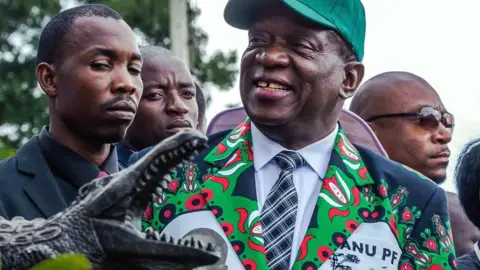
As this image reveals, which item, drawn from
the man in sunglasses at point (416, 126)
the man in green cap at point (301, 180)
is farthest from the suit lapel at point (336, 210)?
the man in sunglasses at point (416, 126)

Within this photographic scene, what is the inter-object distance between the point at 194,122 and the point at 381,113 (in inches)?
43.4

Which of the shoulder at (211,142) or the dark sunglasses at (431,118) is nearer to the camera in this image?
the shoulder at (211,142)

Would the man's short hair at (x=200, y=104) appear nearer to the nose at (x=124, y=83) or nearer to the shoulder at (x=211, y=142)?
the shoulder at (x=211, y=142)

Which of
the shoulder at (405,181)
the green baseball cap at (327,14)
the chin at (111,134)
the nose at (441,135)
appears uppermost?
the green baseball cap at (327,14)

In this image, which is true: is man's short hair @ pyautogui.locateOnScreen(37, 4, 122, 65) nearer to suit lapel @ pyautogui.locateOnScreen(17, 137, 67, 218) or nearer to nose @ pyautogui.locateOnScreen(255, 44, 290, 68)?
suit lapel @ pyautogui.locateOnScreen(17, 137, 67, 218)

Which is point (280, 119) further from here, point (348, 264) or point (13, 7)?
point (13, 7)

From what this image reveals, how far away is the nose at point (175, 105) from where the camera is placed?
643 centimetres

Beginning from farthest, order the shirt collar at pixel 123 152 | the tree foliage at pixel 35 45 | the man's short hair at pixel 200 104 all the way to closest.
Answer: the tree foliage at pixel 35 45, the man's short hair at pixel 200 104, the shirt collar at pixel 123 152

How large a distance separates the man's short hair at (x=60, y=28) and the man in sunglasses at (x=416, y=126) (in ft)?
7.75

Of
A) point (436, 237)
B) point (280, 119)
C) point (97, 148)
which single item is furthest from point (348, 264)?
point (97, 148)

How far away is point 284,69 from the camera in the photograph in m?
4.77

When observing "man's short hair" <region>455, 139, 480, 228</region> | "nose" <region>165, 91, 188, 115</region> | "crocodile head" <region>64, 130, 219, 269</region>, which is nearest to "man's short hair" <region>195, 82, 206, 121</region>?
"nose" <region>165, 91, 188, 115</region>

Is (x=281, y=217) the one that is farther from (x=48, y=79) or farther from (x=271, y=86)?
(x=48, y=79)

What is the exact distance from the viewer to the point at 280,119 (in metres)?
4.74
